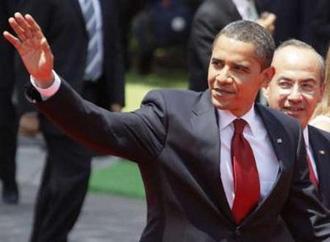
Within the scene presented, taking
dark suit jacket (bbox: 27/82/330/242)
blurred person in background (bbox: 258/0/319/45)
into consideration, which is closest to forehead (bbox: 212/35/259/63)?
dark suit jacket (bbox: 27/82/330/242)

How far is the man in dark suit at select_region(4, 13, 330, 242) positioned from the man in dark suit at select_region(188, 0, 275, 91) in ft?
11.1

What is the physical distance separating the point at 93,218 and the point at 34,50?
5.06 meters

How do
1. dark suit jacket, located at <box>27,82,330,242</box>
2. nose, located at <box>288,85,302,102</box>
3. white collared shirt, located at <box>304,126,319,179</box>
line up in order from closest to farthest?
dark suit jacket, located at <box>27,82,330,242</box>, white collared shirt, located at <box>304,126,319,179</box>, nose, located at <box>288,85,302,102</box>

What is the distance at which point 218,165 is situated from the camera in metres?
4.13

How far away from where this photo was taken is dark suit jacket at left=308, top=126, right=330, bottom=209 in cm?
461

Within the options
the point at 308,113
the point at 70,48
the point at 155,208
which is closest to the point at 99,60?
the point at 70,48

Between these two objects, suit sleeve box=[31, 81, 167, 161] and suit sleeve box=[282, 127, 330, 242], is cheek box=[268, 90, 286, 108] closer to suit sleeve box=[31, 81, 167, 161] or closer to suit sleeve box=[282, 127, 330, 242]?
suit sleeve box=[282, 127, 330, 242]

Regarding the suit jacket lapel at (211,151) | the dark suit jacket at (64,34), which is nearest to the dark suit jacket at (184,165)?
the suit jacket lapel at (211,151)

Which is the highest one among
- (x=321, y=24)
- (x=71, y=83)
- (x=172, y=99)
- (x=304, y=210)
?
(x=172, y=99)

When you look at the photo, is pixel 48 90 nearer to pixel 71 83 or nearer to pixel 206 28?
pixel 71 83

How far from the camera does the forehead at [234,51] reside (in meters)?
4.14

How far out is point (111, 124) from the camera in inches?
159

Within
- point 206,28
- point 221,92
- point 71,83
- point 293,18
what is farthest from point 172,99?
point 293,18

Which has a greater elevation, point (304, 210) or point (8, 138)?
point (304, 210)
